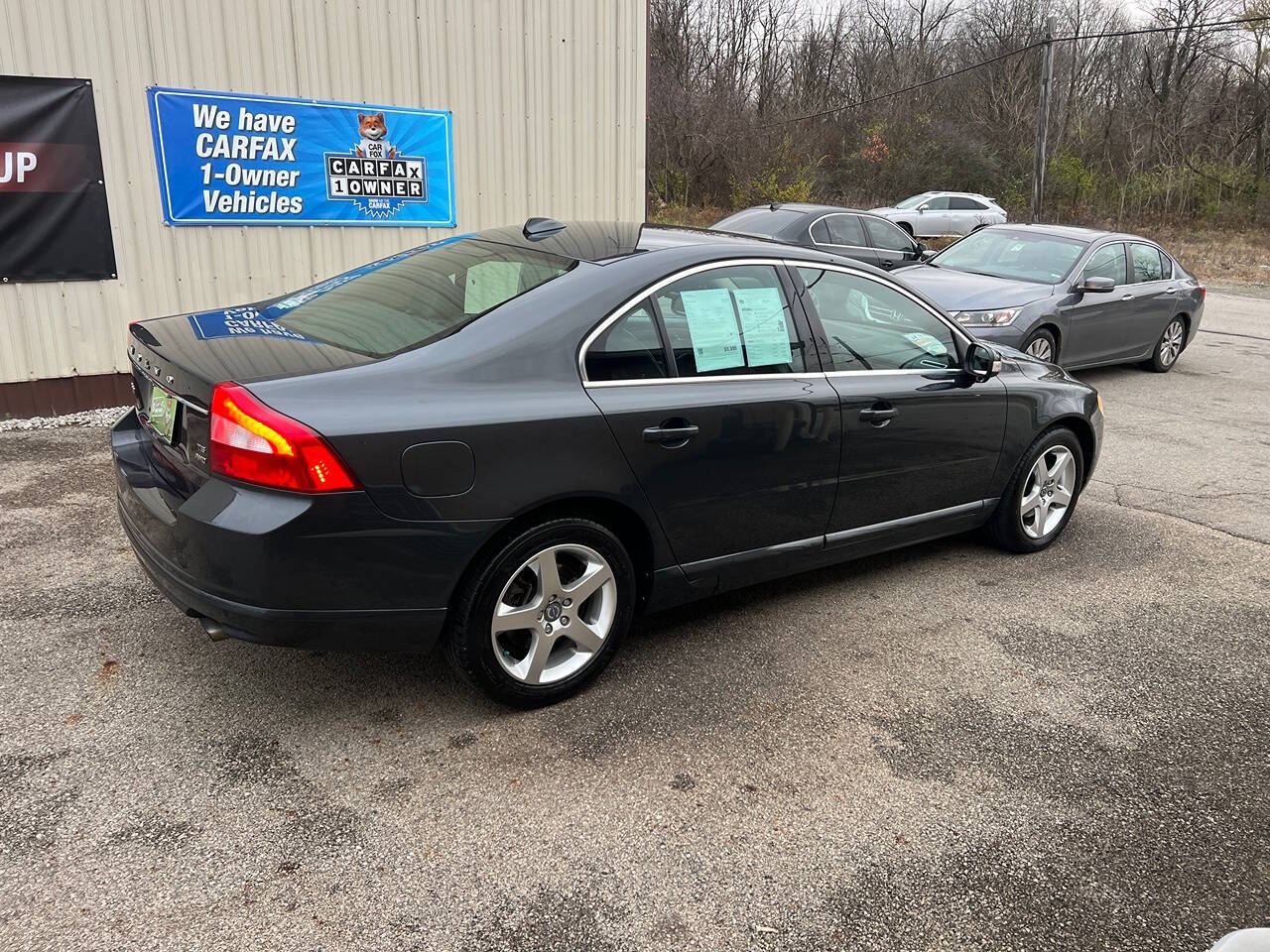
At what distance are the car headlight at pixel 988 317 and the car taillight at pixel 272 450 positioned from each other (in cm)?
Answer: 705

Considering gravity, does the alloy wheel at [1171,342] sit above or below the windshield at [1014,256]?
below

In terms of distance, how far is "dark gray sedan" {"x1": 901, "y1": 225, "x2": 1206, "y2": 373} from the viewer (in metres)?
8.68

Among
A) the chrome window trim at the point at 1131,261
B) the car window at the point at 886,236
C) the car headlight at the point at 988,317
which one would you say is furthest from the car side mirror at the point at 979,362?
the car window at the point at 886,236

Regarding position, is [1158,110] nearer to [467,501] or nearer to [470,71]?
[470,71]

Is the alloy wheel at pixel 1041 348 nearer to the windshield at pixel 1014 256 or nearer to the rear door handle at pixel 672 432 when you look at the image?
the windshield at pixel 1014 256

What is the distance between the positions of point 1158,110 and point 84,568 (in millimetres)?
45163

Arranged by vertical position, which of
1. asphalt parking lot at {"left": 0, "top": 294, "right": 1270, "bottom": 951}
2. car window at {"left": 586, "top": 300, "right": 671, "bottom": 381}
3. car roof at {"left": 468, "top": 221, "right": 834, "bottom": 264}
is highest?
car roof at {"left": 468, "top": 221, "right": 834, "bottom": 264}

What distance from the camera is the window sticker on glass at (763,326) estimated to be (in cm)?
366

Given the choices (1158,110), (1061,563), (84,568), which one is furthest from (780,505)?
(1158,110)

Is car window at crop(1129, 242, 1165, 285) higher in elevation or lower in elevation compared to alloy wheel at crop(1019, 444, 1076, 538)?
higher

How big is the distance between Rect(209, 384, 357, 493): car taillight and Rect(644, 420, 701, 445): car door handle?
3.41 ft

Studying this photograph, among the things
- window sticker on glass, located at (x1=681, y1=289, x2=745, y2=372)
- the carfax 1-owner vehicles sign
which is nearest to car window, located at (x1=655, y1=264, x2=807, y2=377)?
window sticker on glass, located at (x1=681, y1=289, x2=745, y2=372)

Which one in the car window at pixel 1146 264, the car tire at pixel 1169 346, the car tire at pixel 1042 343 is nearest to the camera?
the car tire at pixel 1042 343

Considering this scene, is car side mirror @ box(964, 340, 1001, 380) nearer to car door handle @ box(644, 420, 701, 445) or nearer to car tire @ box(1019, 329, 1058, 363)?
car door handle @ box(644, 420, 701, 445)
